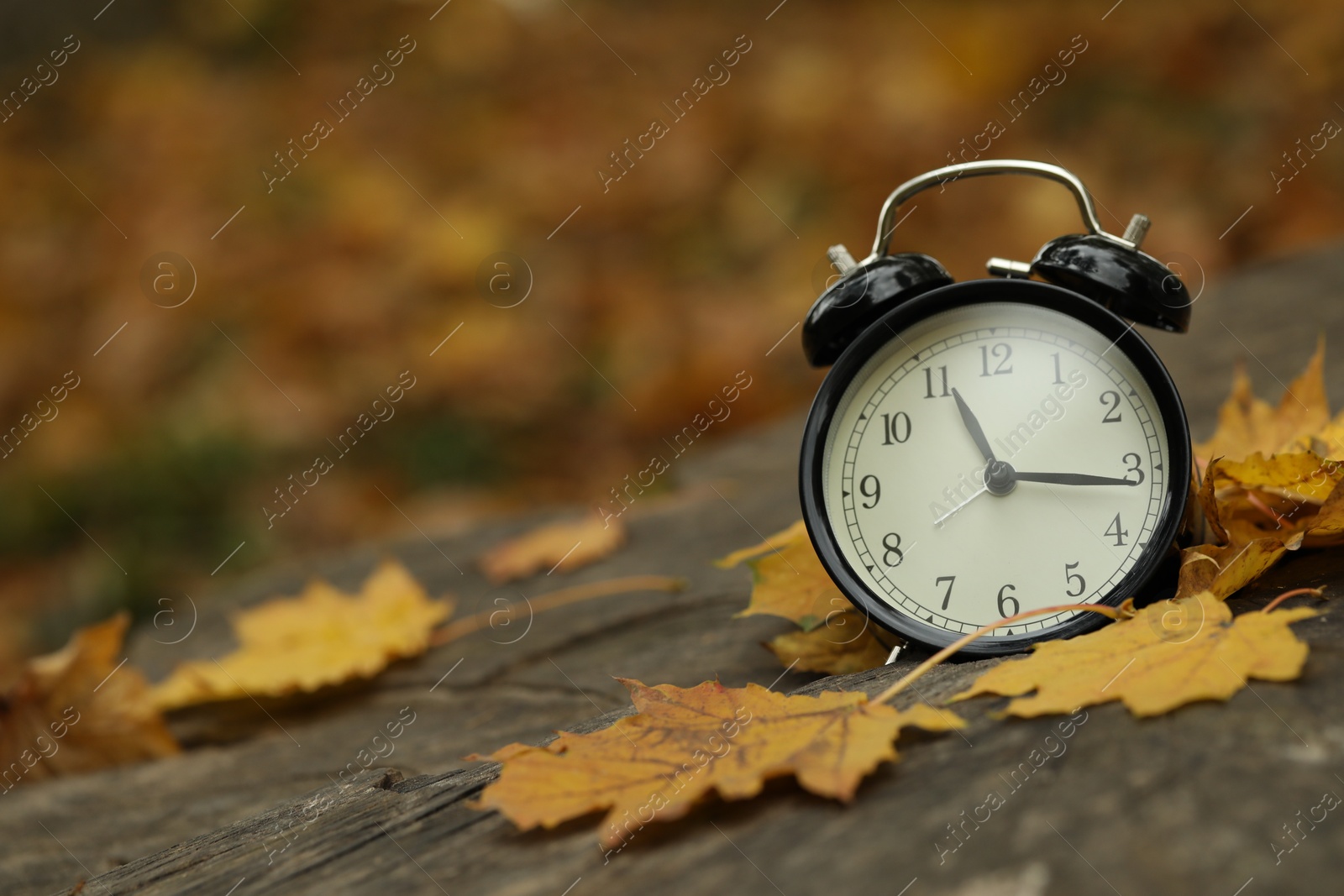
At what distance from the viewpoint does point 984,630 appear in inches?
46.2

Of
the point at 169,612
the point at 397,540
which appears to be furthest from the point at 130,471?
the point at 397,540

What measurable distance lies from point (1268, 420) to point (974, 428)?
22.5 inches

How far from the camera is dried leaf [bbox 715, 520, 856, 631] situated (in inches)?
56.3

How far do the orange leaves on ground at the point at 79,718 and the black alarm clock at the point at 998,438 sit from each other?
50.9 inches

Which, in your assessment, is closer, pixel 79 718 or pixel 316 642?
pixel 79 718

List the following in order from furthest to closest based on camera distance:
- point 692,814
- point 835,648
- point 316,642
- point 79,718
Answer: point 316,642, point 79,718, point 835,648, point 692,814

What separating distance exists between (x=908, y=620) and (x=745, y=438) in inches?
72.2

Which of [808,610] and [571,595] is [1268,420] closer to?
[808,610]

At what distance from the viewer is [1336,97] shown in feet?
13.4

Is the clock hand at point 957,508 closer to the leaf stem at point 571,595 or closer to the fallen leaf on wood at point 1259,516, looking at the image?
the fallen leaf on wood at point 1259,516

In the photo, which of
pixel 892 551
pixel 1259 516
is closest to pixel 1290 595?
pixel 1259 516

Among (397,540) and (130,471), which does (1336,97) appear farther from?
(130,471)

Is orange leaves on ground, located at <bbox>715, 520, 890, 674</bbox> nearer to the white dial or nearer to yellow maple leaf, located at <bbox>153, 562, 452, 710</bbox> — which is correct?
the white dial

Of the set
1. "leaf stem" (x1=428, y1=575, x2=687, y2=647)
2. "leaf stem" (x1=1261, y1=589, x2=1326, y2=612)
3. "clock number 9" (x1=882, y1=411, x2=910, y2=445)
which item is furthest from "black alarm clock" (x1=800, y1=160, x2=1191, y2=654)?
"leaf stem" (x1=428, y1=575, x2=687, y2=647)
